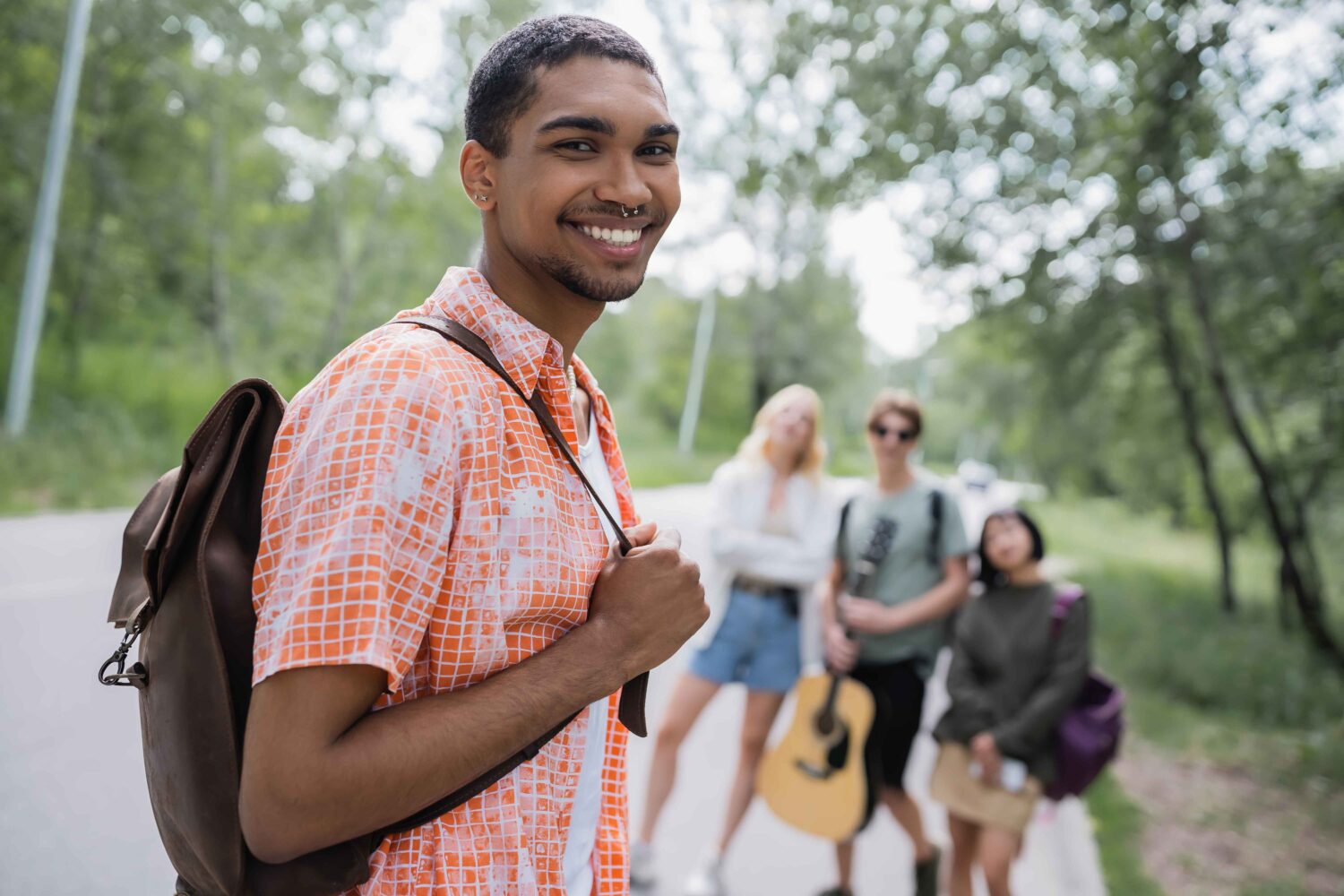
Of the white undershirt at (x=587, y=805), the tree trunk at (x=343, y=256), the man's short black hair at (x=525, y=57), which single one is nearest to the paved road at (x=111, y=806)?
the white undershirt at (x=587, y=805)

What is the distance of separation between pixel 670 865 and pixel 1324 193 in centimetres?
533

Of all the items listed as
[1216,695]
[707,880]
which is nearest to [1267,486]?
[1216,695]

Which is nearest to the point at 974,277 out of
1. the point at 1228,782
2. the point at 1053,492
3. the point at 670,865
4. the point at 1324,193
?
the point at 1324,193

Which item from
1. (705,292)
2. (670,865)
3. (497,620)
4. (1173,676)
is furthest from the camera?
(705,292)

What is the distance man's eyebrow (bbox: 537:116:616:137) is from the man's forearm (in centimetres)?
66

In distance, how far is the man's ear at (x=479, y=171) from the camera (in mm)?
1335

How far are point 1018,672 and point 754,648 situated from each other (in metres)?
1.17

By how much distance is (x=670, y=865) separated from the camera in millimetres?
4215

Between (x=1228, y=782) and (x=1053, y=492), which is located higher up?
(x=1053, y=492)

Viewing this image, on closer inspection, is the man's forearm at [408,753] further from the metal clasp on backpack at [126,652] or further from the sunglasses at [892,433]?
the sunglasses at [892,433]

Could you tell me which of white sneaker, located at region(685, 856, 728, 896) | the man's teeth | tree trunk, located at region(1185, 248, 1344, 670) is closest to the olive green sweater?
white sneaker, located at region(685, 856, 728, 896)

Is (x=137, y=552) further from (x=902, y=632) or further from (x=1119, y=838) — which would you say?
(x=1119, y=838)

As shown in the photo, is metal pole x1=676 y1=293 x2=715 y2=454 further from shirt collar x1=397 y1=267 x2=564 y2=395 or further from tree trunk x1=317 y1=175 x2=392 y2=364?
shirt collar x1=397 y1=267 x2=564 y2=395

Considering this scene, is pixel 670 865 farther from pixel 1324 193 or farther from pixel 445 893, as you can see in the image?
pixel 1324 193
